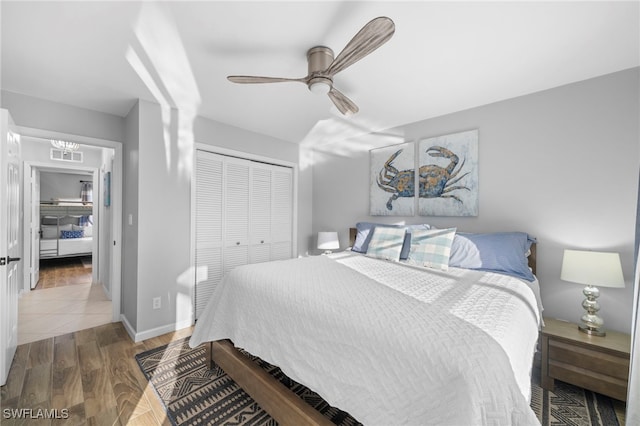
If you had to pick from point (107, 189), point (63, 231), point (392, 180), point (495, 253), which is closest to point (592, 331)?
point (495, 253)

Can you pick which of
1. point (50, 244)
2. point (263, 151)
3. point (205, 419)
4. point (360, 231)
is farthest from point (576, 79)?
point (50, 244)

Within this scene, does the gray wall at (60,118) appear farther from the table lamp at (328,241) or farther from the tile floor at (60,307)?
the table lamp at (328,241)

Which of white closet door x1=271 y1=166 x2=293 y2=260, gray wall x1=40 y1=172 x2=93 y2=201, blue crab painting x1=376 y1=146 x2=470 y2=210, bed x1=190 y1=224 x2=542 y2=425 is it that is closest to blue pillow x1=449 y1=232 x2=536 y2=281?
bed x1=190 y1=224 x2=542 y2=425

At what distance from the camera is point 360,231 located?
133 inches

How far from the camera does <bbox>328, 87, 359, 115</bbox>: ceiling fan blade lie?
2047 millimetres

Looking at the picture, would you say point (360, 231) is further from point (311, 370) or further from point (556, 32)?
point (556, 32)

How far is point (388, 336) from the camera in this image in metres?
1.16

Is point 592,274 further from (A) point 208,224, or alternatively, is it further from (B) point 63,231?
(B) point 63,231

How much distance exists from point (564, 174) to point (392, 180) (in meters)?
1.67

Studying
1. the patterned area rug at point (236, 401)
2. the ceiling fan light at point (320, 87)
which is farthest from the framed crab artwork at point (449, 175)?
the ceiling fan light at point (320, 87)

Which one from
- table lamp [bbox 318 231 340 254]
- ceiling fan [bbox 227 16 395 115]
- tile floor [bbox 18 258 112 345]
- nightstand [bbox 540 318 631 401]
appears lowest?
tile floor [bbox 18 258 112 345]

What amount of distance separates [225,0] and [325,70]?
0.69m

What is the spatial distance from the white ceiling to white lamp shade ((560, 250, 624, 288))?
4.81ft

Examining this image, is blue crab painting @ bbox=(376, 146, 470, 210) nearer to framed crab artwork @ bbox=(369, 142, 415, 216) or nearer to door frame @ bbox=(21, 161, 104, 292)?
framed crab artwork @ bbox=(369, 142, 415, 216)
